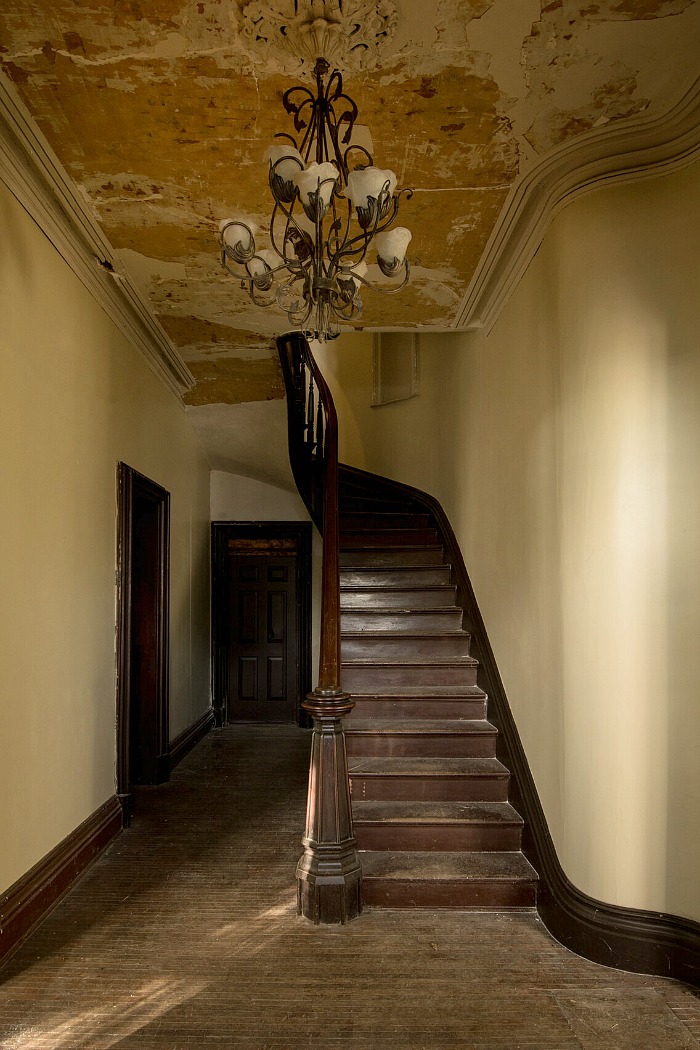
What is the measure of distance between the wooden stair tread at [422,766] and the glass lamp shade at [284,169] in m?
2.55

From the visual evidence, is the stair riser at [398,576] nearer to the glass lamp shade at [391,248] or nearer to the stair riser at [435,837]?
the stair riser at [435,837]

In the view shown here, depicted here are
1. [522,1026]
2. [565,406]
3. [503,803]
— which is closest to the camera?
[522,1026]

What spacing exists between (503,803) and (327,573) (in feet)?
4.49

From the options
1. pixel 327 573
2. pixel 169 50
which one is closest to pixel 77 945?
pixel 327 573

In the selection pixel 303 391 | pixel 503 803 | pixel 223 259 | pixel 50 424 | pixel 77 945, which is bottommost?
pixel 77 945

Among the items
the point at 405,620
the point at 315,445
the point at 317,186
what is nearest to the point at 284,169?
the point at 317,186

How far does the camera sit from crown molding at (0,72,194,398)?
7.94ft

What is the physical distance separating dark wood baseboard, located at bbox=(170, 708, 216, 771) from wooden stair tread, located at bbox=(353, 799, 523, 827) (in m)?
2.22

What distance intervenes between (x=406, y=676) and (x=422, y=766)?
2.12 ft

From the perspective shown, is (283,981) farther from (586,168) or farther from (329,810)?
(586,168)

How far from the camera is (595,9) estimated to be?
196 centimetres

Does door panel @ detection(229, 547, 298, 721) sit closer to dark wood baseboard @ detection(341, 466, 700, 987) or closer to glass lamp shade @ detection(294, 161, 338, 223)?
dark wood baseboard @ detection(341, 466, 700, 987)

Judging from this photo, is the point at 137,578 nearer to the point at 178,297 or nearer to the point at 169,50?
the point at 178,297

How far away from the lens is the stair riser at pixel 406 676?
160 inches
